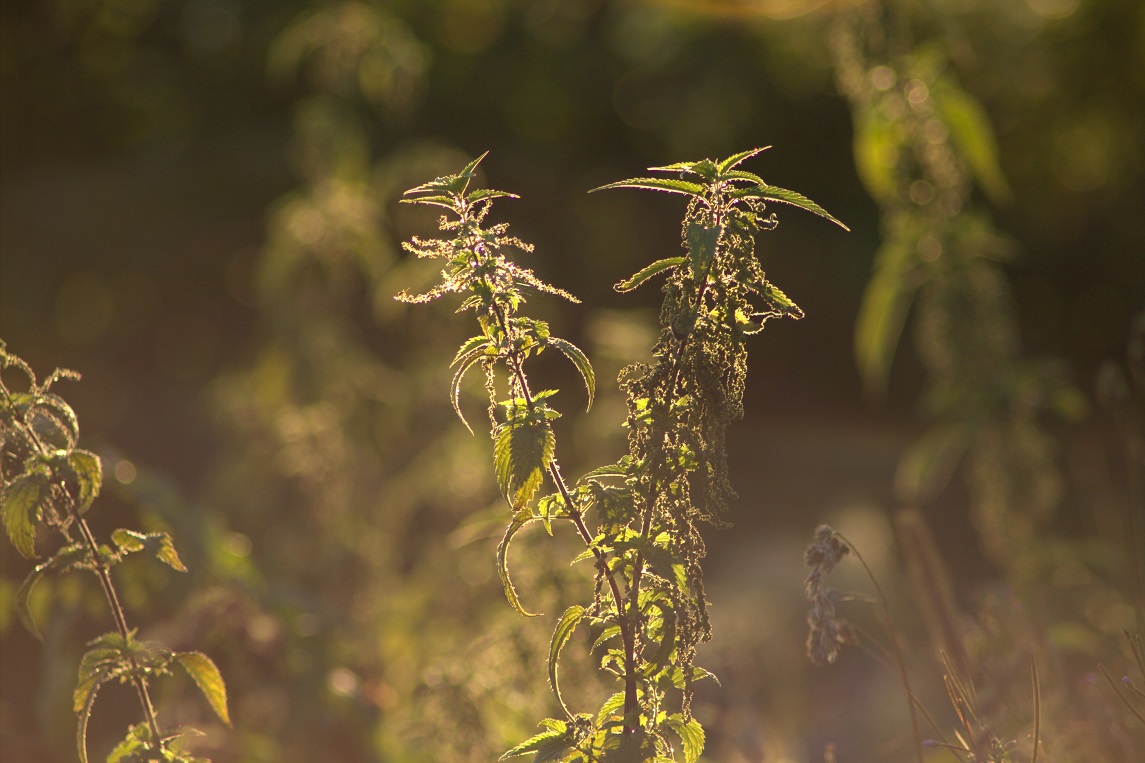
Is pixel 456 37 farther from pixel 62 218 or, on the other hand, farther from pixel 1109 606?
pixel 1109 606

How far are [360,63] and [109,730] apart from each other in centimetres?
172

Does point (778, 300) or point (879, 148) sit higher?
point (879, 148)

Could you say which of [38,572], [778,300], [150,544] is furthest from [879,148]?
[38,572]

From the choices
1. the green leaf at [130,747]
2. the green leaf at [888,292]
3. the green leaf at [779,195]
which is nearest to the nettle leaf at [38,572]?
the green leaf at [130,747]

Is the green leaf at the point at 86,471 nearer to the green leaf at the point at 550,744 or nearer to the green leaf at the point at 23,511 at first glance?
the green leaf at the point at 23,511

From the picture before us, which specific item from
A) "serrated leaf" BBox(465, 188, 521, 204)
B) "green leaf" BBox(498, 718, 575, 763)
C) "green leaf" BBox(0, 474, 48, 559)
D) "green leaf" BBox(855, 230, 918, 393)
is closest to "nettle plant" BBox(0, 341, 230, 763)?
"green leaf" BBox(0, 474, 48, 559)

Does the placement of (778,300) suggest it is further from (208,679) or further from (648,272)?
(208,679)

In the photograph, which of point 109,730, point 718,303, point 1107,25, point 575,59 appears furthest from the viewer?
point 575,59

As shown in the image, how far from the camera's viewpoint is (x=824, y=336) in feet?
17.6

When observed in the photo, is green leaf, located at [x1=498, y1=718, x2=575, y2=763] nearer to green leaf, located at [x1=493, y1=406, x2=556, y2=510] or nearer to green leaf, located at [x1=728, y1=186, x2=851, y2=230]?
green leaf, located at [x1=493, y1=406, x2=556, y2=510]

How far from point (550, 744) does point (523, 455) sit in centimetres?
33

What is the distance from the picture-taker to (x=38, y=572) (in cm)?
112

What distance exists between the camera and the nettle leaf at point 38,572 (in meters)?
1.11

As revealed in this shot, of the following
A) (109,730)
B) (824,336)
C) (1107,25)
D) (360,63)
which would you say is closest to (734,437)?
(824,336)
